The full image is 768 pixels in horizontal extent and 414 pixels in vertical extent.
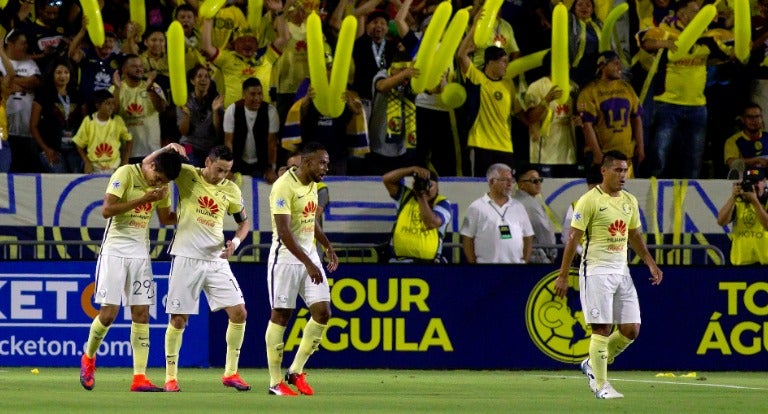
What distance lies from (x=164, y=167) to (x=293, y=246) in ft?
4.15

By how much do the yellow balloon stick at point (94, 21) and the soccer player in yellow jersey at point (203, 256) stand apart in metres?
5.17

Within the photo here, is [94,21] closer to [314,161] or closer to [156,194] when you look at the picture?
[156,194]

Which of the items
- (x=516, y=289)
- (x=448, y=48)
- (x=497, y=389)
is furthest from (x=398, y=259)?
(x=497, y=389)

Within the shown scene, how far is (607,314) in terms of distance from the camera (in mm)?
12250

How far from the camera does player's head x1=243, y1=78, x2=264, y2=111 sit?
17000mm

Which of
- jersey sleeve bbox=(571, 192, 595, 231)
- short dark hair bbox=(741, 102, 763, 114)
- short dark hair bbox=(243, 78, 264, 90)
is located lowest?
jersey sleeve bbox=(571, 192, 595, 231)

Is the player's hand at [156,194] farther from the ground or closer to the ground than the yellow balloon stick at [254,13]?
closer to the ground

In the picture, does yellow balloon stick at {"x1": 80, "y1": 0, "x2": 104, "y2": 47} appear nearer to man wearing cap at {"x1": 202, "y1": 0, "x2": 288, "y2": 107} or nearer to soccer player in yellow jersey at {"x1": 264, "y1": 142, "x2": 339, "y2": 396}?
man wearing cap at {"x1": 202, "y1": 0, "x2": 288, "y2": 107}

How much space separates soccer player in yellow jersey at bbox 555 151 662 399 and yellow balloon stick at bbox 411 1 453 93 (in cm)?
457

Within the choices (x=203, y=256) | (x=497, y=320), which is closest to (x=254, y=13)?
(x=497, y=320)

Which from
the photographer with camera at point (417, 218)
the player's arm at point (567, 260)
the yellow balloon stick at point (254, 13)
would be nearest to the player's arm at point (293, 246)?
the player's arm at point (567, 260)

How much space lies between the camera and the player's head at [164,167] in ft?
39.0

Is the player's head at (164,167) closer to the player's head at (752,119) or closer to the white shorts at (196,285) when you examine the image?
the white shorts at (196,285)

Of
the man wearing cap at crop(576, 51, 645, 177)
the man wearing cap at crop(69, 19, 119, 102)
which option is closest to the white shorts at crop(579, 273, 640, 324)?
the man wearing cap at crop(576, 51, 645, 177)
